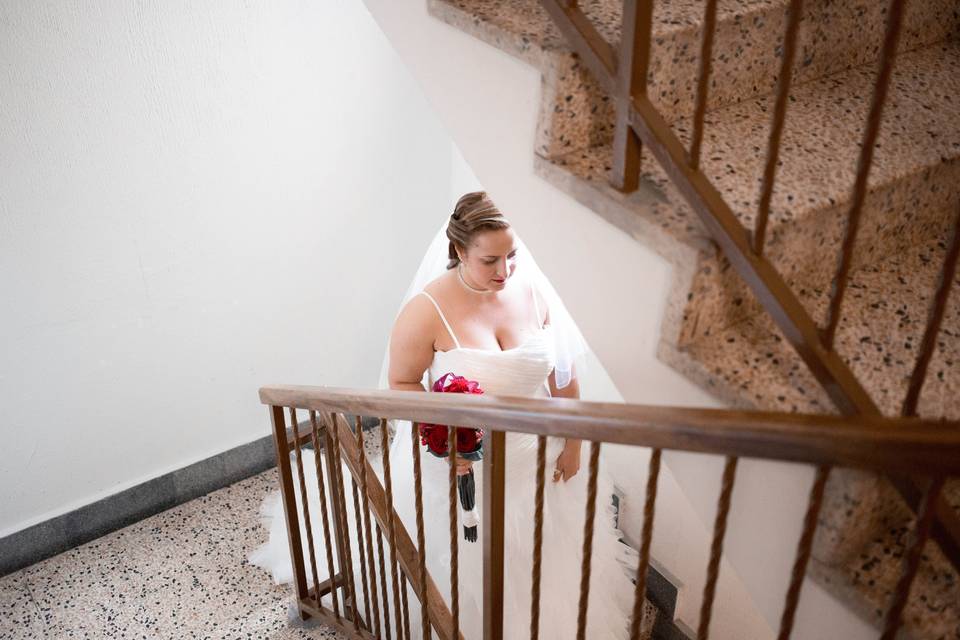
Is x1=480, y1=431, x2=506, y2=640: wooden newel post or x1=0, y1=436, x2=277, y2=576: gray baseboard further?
x1=0, y1=436, x2=277, y2=576: gray baseboard

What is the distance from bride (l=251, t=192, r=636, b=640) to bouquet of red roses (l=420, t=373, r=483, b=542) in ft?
0.38

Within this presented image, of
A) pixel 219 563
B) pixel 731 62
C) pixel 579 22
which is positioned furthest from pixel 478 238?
pixel 219 563

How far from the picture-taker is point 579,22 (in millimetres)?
1312

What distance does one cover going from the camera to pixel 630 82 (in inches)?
48.8

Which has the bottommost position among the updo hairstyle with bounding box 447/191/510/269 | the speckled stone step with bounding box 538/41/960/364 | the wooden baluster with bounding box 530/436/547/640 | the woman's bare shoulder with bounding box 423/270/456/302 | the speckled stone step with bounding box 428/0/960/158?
the wooden baluster with bounding box 530/436/547/640

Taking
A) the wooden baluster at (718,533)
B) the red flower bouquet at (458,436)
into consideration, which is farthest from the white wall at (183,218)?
the wooden baluster at (718,533)

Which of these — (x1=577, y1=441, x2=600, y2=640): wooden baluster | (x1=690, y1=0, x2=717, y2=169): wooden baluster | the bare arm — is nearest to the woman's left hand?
the bare arm

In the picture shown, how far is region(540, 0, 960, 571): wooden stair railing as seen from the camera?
3.31 ft

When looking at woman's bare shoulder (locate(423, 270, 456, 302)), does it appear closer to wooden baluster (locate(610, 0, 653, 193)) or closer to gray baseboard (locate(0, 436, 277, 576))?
wooden baluster (locate(610, 0, 653, 193))

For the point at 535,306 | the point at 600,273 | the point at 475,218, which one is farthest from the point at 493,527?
the point at 535,306

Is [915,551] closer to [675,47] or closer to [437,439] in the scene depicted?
[675,47]

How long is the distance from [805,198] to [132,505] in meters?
3.62

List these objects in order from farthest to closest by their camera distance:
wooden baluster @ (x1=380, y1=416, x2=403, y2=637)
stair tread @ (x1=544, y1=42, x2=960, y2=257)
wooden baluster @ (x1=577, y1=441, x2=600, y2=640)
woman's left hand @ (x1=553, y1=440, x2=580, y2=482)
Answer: woman's left hand @ (x1=553, y1=440, x2=580, y2=482) → wooden baluster @ (x1=380, y1=416, x2=403, y2=637) → stair tread @ (x1=544, y1=42, x2=960, y2=257) → wooden baluster @ (x1=577, y1=441, x2=600, y2=640)

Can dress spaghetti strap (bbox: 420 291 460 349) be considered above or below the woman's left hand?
above
